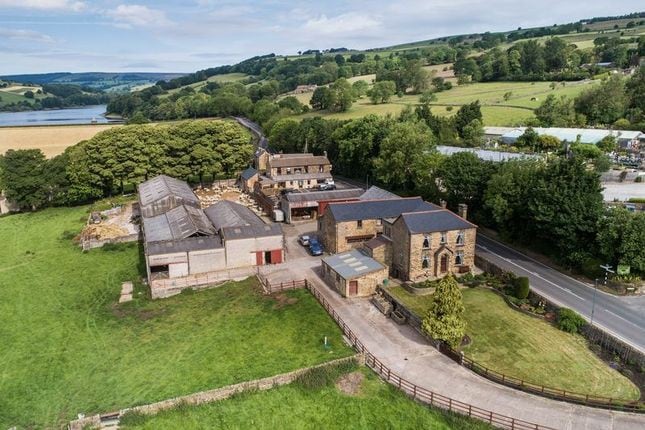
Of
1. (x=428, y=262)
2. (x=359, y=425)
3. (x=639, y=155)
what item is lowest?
(x=359, y=425)

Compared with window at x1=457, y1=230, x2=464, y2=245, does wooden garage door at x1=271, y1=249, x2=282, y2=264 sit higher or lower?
lower

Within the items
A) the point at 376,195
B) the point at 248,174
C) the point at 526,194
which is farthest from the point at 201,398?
the point at 248,174

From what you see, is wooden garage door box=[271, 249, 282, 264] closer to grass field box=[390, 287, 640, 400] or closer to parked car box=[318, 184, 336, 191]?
grass field box=[390, 287, 640, 400]

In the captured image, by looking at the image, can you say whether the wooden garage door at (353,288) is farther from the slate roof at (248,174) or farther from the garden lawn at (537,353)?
the slate roof at (248,174)

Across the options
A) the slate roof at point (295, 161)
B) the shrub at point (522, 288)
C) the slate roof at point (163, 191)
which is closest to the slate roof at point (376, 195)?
the shrub at point (522, 288)

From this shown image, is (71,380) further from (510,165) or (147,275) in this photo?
(510,165)

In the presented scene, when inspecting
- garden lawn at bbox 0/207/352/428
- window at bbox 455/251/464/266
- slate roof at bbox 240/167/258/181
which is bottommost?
garden lawn at bbox 0/207/352/428

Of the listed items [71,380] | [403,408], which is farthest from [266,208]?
[403,408]

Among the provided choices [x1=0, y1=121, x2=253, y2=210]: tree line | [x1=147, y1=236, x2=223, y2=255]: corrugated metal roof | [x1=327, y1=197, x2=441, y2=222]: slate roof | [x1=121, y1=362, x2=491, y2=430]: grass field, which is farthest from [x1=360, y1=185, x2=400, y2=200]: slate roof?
[x1=0, y1=121, x2=253, y2=210]: tree line
